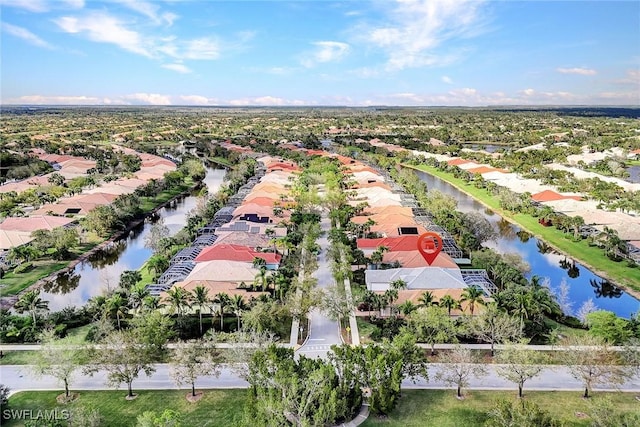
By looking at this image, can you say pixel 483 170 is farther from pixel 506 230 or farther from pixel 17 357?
pixel 17 357

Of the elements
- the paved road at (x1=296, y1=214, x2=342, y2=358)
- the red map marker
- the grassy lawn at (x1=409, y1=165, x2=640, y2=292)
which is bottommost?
the paved road at (x1=296, y1=214, x2=342, y2=358)

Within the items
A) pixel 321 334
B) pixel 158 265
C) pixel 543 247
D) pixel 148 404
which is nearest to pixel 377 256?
pixel 321 334

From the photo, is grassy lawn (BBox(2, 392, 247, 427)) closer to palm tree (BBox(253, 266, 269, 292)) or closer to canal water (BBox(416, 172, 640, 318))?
palm tree (BBox(253, 266, 269, 292))

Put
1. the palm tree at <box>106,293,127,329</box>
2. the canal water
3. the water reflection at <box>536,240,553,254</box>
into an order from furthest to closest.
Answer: the water reflection at <box>536,240,553,254</box> < the canal water < the palm tree at <box>106,293,127,329</box>

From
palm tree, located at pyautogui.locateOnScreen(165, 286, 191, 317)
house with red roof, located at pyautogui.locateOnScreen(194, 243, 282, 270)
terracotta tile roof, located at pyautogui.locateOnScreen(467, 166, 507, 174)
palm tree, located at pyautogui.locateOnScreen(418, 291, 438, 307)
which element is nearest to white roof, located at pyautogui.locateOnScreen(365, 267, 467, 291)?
palm tree, located at pyautogui.locateOnScreen(418, 291, 438, 307)

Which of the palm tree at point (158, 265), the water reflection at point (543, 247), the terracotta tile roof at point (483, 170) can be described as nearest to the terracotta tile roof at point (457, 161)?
the terracotta tile roof at point (483, 170)

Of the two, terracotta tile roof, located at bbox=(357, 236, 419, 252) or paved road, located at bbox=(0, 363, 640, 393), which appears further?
terracotta tile roof, located at bbox=(357, 236, 419, 252)
